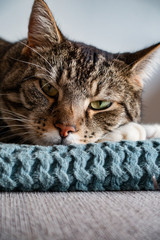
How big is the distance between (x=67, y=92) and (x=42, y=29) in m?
0.33

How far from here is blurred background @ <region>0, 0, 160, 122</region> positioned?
6.40ft

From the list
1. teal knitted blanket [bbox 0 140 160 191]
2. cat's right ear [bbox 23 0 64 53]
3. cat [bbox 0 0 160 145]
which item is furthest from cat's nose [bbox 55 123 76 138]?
cat's right ear [bbox 23 0 64 53]

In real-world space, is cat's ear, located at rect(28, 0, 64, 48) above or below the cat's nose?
above

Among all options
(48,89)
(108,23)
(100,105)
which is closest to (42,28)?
(48,89)

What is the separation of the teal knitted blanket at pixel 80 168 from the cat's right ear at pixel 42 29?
589 millimetres

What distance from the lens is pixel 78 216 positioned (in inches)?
18.2

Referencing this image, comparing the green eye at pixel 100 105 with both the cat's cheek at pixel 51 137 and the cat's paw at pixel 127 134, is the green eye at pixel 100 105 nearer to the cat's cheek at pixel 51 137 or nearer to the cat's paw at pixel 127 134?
the cat's paw at pixel 127 134

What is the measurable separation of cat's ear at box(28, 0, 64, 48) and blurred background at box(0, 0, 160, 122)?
0.92 meters

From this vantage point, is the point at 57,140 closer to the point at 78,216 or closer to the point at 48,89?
the point at 48,89

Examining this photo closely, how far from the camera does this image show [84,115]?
1.00 metres

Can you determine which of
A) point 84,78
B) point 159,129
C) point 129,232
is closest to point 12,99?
point 84,78

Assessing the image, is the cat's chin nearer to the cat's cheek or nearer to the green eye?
the cat's cheek

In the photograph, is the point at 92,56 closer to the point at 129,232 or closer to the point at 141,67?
the point at 141,67

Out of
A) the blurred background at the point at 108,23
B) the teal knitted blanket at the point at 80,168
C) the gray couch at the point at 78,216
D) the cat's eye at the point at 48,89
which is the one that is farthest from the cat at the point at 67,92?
the blurred background at the point at 108,23
